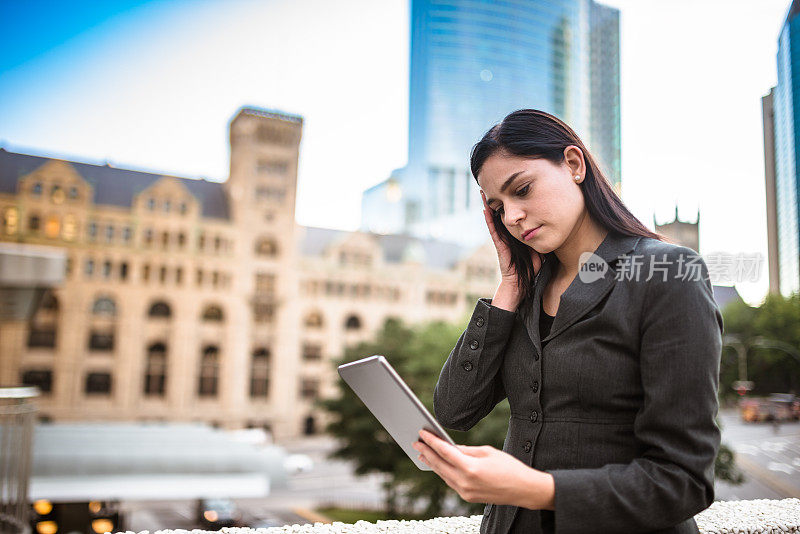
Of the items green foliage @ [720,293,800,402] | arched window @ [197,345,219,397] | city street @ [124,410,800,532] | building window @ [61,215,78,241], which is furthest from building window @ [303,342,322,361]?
green foliage @ [720,293,800,402]

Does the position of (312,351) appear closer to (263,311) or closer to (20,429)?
(263,311)

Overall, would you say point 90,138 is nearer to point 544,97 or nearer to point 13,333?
point 13,333

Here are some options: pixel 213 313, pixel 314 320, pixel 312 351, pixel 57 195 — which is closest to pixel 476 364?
pixel 213 313

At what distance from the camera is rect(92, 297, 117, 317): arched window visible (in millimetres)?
19328

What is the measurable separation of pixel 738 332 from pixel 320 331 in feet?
59.5

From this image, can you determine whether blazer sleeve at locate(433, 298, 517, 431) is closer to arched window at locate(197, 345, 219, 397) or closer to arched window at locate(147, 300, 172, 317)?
arched window at locate(147, 300, 172, 317)

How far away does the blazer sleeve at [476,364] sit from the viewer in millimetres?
946

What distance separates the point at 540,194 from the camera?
2.81 ft

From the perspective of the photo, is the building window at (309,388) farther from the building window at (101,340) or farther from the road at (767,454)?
the road at (767,454)

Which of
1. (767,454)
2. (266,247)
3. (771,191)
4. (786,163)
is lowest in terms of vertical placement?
(767,454)

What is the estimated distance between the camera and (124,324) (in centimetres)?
1964

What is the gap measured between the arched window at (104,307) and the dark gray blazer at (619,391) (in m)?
20.7

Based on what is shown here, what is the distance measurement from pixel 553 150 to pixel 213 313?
21371mm

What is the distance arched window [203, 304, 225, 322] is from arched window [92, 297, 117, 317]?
2.81 meters
